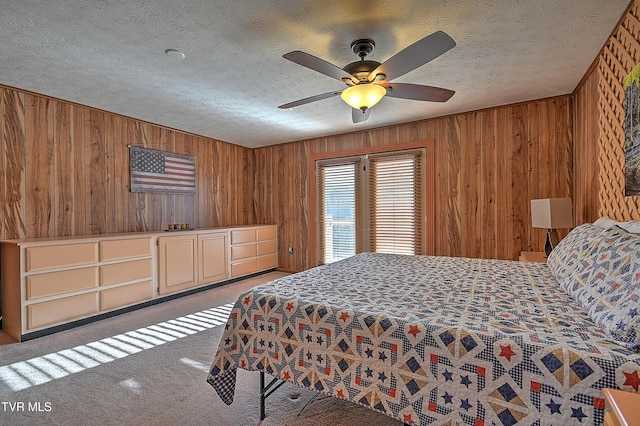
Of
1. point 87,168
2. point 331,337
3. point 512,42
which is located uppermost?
point 512,42

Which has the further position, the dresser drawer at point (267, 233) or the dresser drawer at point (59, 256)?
the dresser drawer at point (267, 233)

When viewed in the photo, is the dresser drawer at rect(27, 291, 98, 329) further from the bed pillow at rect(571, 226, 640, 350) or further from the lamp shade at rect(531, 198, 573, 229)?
the lamp shade at rect(531, 198, 573, 229)

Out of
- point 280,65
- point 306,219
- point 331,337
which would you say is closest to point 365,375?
point 331,337

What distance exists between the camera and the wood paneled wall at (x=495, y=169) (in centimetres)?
352

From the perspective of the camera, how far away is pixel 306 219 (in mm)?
5469

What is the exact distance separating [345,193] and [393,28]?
310 cm

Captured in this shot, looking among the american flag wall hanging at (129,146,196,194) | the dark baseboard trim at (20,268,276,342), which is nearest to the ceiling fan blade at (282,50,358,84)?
the american flag wall hanging at (129,146,196,194)

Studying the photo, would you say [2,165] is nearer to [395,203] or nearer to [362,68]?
[362,68]

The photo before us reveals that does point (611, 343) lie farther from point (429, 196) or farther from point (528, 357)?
point (429, 196)

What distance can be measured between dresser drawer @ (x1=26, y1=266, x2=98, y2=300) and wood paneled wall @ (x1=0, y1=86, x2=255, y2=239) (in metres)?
0.72

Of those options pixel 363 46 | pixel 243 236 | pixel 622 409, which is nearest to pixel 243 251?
pixel 243 236

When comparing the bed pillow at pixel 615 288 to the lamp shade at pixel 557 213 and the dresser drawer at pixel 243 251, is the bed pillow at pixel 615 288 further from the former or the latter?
the dresser drawer at pixel 243 251

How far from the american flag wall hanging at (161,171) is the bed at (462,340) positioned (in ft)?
10.9

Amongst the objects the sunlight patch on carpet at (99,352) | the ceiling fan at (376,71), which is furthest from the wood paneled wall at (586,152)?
the sunlight patch on carpet at (99,352)
